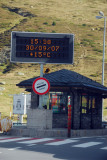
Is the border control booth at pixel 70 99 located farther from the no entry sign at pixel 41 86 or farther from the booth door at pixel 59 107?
the no entry sign at pixel 41 86

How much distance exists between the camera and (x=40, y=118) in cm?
2531

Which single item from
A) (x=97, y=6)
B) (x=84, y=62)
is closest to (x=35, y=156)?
(x=84, y=62)

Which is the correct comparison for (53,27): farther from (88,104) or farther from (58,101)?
(58,101)

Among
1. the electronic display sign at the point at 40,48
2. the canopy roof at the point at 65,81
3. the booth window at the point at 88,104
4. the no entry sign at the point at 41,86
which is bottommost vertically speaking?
the booth window at the point at 88,104

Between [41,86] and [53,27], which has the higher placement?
[53,27]

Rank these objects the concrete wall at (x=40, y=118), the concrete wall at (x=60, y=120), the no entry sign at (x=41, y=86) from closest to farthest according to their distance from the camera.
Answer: the no entry sign at (x=41, y=86) → the concrete wall at (x=40, y=118) → the concrete wall at (x=60, y=120)

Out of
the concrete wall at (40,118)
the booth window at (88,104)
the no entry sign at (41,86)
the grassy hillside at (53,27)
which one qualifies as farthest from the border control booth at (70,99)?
the grassy hillside at (53,27)

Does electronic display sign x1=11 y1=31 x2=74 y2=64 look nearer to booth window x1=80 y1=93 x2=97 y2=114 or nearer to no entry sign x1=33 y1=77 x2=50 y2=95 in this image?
no entry sign x1=33 y1=77 x2=50 y2=95

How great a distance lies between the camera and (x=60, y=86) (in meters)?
28.4

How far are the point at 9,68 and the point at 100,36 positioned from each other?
128ft

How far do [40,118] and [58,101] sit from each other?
183 inches

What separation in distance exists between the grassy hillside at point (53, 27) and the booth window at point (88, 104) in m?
21.4

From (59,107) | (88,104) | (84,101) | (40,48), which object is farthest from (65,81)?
(40,48)

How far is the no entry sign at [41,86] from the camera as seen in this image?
81.1ft
